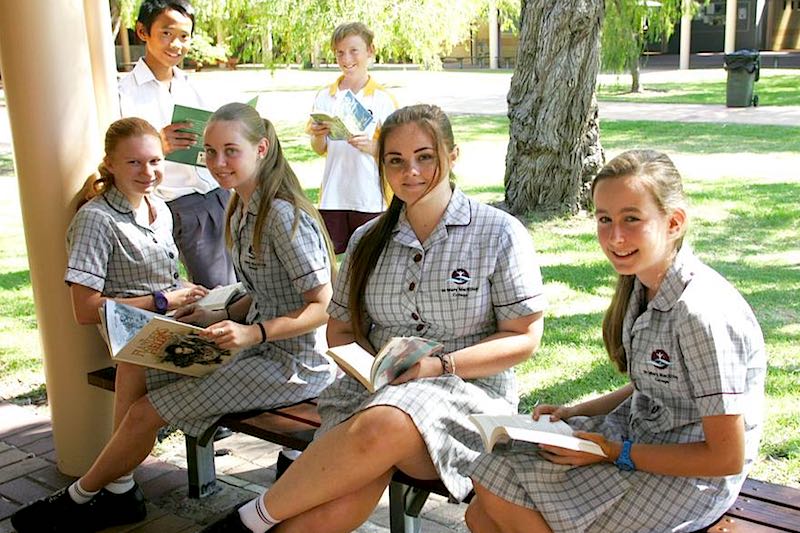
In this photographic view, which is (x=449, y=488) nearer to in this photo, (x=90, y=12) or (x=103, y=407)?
(x=103, y=407)

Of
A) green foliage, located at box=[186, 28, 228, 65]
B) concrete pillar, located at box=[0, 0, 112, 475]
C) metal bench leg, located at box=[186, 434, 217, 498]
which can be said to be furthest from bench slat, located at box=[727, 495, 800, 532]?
green foliage, located at box=[186, 28, 228, 65]

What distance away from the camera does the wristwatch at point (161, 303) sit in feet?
12.0

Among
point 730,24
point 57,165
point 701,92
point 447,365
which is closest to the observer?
point 447,365

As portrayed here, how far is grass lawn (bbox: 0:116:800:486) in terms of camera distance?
4.51m

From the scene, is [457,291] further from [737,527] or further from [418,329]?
[737,527]

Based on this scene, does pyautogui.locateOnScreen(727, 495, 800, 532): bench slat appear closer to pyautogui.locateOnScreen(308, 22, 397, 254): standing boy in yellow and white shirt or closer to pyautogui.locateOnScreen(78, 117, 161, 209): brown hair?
pyautogui.locateOnScreen(78, 117, 161, 209): brown hair

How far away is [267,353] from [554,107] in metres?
5.45

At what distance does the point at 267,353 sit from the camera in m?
3.43

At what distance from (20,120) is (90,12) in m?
0.57

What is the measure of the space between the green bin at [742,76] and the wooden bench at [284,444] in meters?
14.9

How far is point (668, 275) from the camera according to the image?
2449 millimetres

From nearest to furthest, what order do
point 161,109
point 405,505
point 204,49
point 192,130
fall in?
1. point 405,505
2. point 192,130
3. point 161,109
4. point 204,49

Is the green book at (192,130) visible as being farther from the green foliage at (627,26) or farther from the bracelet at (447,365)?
the green foliage at (627,26)

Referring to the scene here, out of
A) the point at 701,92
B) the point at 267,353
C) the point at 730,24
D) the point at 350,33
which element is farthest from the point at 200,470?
the point at 730,24
